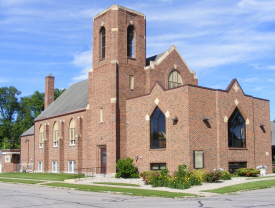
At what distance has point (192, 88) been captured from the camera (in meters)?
26.8

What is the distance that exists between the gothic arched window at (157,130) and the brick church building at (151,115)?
0.27ft

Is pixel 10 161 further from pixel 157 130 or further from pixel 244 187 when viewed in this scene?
pixel 244 187

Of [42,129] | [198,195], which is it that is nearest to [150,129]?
[198,195]

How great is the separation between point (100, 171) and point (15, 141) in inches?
2185

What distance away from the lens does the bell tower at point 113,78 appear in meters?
30.8

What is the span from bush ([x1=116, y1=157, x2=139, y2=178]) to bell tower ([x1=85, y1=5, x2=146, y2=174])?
0.88 metres

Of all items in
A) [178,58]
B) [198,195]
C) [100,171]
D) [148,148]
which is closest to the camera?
[198,195]

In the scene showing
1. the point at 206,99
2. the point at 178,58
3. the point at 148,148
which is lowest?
the point at 148,148

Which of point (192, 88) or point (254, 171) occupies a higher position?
point (192, 88)

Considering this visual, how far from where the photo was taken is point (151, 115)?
96.5 ft

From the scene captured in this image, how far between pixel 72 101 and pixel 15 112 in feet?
160

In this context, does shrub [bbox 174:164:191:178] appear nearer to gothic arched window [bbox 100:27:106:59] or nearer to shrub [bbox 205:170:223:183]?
shrub [bbox 205:170:223:183]

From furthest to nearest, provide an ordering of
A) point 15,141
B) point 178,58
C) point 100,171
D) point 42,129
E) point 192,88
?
point 15,141 < point 42,129 < point 178,58 < point 100,171 < point 192,88

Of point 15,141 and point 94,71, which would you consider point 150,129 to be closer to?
point 94,71
